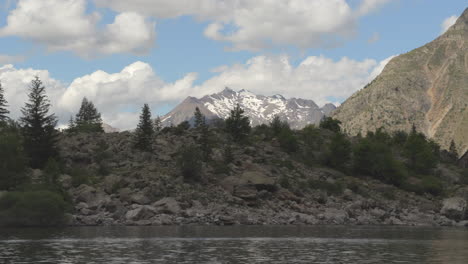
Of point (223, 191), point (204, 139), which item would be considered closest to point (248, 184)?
point (223, 191)

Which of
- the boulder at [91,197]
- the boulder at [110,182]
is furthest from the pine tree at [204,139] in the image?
the boulder at [91,197]

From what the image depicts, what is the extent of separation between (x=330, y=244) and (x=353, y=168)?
8195 cm

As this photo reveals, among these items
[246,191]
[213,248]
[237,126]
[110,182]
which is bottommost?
[213,248]

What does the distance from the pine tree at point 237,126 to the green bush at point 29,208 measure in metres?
67.5

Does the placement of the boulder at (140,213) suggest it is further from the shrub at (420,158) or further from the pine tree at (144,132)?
the shrub at (420,158)

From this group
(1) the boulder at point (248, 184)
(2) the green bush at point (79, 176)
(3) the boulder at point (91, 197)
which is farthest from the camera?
(1) the boulder at point (248, 184)

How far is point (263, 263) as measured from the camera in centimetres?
4134

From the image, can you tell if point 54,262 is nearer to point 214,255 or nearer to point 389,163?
point 214,255

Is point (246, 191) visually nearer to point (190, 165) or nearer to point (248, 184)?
point (248, 184)

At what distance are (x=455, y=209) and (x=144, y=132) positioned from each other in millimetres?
67252

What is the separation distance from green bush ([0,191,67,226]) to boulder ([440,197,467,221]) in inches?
2958

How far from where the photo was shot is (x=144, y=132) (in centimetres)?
A: 12375

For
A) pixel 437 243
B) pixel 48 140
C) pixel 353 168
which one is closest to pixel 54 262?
pixel 437 243

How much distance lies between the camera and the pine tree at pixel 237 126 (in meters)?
141
